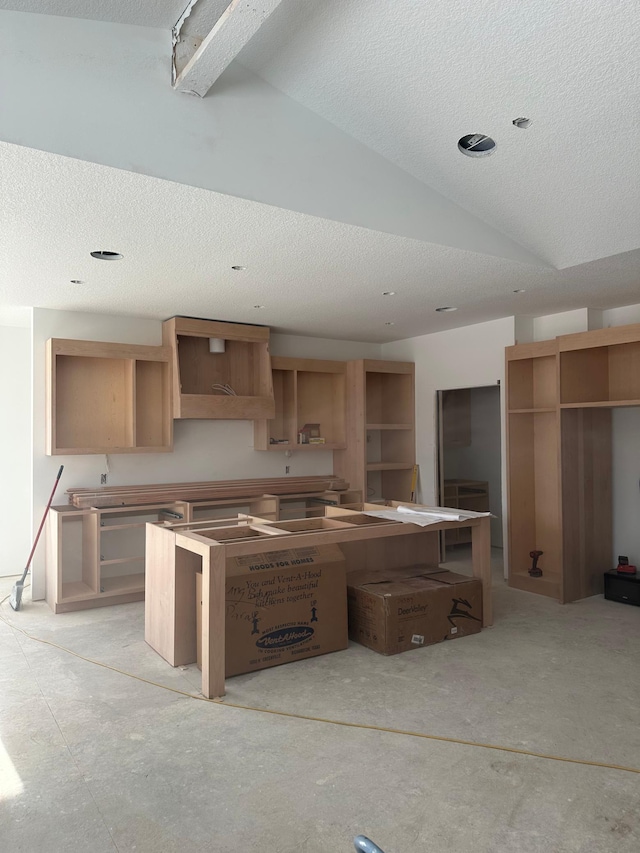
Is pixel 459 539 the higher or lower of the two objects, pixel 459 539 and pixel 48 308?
the lower

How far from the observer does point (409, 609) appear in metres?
4.02

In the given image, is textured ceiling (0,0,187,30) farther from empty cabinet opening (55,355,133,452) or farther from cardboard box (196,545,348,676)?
empty cabinet opening (55,355,133,452)

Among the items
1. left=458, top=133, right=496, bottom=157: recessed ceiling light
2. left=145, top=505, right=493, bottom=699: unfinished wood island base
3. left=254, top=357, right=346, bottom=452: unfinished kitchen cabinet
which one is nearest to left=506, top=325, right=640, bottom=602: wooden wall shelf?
left=145, top=505, right=493, bottom=699: unfinished wood island base

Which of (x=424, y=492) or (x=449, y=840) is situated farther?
(x=424, y=492)

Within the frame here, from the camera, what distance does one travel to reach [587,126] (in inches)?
120

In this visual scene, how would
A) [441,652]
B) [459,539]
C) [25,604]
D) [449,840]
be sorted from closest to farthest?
[449,840] < [441,652] < [25,604] < [459,539]

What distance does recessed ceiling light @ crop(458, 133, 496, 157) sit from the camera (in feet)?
10.7

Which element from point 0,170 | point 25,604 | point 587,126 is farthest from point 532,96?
point 25,604

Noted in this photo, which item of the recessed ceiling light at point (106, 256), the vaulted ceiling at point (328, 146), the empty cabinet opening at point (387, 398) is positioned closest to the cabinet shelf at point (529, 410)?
the vaulted ceiling at point (328, 146)

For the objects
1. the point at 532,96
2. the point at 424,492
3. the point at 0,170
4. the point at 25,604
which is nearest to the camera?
the point at 0,170

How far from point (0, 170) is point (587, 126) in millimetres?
2758

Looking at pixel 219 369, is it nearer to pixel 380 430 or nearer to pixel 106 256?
pixel 380 430

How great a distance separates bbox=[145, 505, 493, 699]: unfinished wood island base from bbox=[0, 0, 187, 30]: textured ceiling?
8.31 feet

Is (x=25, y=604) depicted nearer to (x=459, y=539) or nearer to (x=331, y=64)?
(x=459, y=539)
